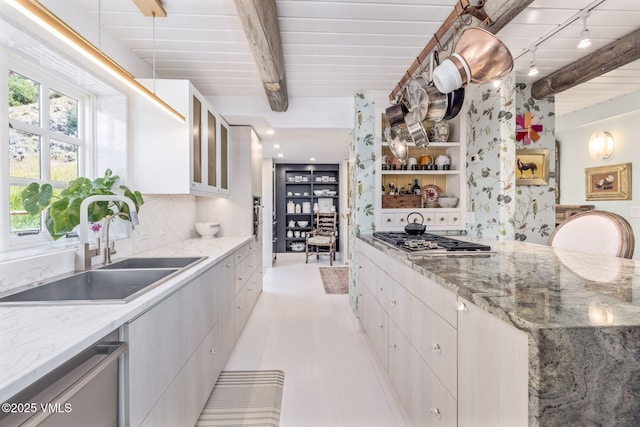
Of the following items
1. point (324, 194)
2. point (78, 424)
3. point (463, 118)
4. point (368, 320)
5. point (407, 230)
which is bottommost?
point (368, 320)

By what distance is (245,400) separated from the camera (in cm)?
184

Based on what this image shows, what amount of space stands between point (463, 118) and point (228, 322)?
111 inches

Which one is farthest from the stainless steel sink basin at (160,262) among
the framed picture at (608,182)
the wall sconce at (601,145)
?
the wall sconce at (601,145)

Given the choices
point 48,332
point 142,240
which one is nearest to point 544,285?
point 48,332

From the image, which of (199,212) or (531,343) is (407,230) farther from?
(199,212)

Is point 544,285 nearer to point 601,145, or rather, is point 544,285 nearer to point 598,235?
point 598,235

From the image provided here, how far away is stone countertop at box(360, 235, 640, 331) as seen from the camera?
707mm

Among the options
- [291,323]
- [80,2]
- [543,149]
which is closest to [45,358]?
[80,2]

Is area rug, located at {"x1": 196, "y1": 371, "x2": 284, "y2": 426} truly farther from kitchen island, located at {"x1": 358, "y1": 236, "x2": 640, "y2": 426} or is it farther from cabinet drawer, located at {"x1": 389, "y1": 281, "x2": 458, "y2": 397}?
kitchen island, located at {"x1": 358, "y1": 236, "x2": 640, "y2": 426}

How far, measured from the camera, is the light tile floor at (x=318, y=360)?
5.67 feet

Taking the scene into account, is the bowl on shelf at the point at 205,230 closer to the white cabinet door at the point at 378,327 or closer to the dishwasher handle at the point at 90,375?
the white cabinet door at the point at 378,327

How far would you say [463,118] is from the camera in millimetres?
2939

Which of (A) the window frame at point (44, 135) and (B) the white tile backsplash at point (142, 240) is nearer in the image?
(B) the white tile backsplash at point (142, 240)

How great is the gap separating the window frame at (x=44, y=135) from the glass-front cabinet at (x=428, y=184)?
234 centimetres
